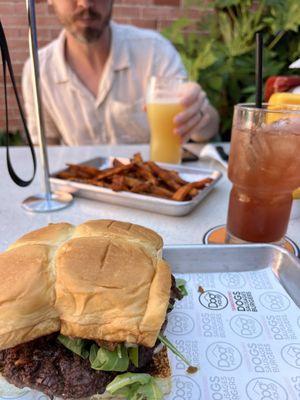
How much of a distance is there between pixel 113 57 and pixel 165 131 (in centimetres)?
114

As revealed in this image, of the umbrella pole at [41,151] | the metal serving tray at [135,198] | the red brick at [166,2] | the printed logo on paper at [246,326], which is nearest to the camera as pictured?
the printed logo on paper at [246,326]

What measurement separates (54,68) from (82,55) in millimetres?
240

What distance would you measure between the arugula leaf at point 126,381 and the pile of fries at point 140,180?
681 mm

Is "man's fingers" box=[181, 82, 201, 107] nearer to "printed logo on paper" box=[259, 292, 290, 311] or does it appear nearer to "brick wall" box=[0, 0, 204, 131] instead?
"printed logo on paper" box=[259, 292, 290, 311]

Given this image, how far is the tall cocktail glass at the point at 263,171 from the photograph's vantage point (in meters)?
0.96

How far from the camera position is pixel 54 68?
8.63ft

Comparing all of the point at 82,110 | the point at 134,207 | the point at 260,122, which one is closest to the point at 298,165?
the point at 260,122

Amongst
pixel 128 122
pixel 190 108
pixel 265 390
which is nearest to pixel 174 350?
pixel 265 390

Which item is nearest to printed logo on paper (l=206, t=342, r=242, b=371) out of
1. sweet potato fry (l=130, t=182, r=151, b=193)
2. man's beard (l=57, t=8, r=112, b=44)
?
sweet potato fry (l=130, t=182, r=151, b=193)

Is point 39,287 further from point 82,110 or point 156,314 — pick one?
point 82,110

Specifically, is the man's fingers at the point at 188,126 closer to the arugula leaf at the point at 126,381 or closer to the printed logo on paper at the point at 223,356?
the printed logo on paper at the point at 223,356

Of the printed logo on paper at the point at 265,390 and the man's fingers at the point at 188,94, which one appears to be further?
the man's fingers at the point at 188,94

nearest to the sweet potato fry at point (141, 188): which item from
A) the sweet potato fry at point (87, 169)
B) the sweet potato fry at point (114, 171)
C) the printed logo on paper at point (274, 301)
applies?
the sweet potato fry at point (114, 171)

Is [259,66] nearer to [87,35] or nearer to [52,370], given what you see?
[52,370]
